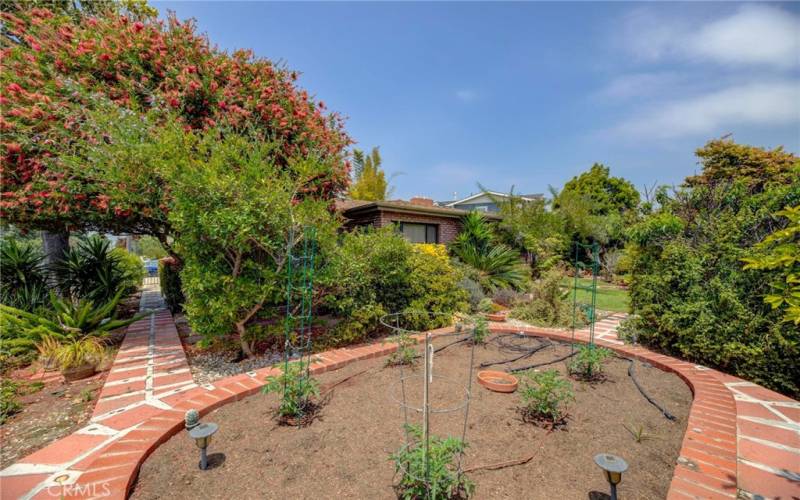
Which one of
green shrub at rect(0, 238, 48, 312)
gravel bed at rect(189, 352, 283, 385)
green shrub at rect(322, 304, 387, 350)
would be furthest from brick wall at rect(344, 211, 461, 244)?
green shrub at rect(0, 238, 48, 312)

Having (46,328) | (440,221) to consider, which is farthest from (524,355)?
(440,221)

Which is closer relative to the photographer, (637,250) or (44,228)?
(637,250)

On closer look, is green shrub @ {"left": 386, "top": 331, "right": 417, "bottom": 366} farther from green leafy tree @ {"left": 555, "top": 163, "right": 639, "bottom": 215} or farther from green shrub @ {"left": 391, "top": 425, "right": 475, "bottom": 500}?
green leafy tree @ {"left": 555, "top": 163, "right": 639, "bottom": 215}

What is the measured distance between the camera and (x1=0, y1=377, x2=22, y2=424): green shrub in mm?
3051

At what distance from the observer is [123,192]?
14.8ft

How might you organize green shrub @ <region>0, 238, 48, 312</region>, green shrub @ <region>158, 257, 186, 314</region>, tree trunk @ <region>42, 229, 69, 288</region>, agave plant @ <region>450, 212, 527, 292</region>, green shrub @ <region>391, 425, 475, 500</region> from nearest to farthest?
green shrub @ <region>391, 425, 475, 500</region> → green shrub @ <region>0, 238, 48, 312</region> → tree trunk @ <region>42, 229, 69, 288</region> → green shrub @ <region>158, 257, 186, 314</region> → agave plant @ <region>450, 212, 527, 292</region>

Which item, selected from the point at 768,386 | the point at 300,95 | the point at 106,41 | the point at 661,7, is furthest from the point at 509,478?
the point at 106,41

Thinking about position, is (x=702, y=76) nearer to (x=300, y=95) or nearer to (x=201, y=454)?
(x=300, y=95)

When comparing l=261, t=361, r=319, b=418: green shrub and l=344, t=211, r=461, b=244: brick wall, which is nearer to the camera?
l=261, t=361, r=319, b=418: green shrub

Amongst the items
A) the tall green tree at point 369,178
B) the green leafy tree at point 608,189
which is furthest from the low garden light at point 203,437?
the green leafy tree at point 608,189

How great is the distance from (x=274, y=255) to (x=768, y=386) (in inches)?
237

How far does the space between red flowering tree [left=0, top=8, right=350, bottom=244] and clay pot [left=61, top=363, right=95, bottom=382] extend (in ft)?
7.30

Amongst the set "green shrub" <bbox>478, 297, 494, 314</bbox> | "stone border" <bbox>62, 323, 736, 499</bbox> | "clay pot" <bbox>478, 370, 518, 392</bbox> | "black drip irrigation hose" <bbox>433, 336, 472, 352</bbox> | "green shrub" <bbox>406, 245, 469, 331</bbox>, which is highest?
"green shrub" <bbox>406, 245, 469, 331</bbox>

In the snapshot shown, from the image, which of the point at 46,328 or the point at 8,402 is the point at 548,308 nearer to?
the point at 8,402
